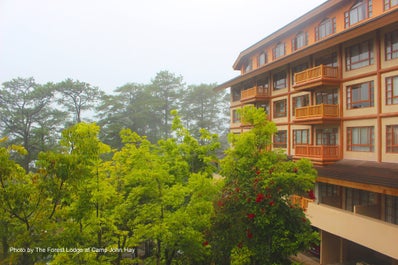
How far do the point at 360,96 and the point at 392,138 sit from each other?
2.97 m

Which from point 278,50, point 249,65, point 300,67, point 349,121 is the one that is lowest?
point 349,121

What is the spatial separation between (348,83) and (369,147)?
397cm

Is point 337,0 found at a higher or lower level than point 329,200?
higher

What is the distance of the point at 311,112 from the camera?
55.0 ft

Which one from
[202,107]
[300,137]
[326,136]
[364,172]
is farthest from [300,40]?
[202,107]

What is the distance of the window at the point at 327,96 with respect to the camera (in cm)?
1667

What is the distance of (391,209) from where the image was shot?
12961mm

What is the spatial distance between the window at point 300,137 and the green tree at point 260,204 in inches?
421

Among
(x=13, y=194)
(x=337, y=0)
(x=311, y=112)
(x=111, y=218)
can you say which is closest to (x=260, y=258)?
(x=111, y=218)

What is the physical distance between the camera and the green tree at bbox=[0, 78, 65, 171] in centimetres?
2708

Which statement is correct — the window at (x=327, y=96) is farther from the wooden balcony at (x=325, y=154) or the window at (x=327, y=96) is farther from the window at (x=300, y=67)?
the wooden balcony at (x=325, y=154)

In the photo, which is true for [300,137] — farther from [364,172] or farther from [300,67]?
[364,172]

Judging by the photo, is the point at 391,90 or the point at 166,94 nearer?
the point at 391,90

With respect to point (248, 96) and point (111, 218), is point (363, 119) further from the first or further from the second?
point (111, 218)
